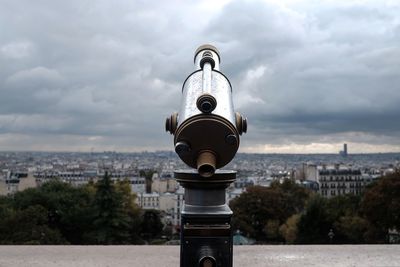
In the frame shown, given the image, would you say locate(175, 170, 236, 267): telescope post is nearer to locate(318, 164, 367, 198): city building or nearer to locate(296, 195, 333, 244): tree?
locate(296, 195, 333, 244): tree

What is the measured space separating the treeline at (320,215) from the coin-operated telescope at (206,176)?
23697 mm

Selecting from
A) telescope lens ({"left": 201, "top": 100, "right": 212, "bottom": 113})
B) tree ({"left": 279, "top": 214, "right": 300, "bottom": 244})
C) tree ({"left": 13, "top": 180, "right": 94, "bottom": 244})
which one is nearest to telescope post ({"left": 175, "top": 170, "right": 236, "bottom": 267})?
telescope lens ({"left": 201, "top": 100, "right": 212, "bottom": 113})

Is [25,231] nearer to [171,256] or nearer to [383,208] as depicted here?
[383,208]

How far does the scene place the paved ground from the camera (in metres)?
6.38

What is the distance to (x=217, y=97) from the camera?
11.5 ft

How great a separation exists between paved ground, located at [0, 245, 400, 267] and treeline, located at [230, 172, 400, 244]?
19.5m

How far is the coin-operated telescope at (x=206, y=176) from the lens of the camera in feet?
10.5

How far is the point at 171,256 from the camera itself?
6.84m

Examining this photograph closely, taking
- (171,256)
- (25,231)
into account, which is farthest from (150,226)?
(171,256)

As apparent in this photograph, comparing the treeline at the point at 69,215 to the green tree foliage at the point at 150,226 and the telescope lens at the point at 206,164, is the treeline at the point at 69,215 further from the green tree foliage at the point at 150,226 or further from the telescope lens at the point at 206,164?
the telescope lens at the point at 206,164

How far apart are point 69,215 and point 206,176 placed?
29838mm

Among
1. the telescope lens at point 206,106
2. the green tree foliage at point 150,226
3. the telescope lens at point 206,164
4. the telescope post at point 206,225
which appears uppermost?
the telescope lens at point 206,106

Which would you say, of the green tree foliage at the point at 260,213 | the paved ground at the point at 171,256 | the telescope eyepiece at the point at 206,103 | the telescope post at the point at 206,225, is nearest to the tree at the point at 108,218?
the green tree foliage at the point at 260,213

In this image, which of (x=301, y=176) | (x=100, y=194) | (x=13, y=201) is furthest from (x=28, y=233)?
(x=301, y=176)
